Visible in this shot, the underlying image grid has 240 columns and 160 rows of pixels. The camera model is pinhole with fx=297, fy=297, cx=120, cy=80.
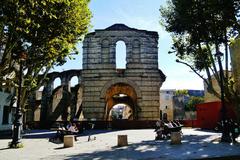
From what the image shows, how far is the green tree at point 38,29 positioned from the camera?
13125 mm

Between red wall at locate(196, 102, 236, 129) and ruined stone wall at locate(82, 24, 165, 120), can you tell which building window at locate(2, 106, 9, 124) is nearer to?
ruined stone wall at locate(82, 24, 165, 120)

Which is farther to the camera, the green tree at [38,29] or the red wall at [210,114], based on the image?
the red wall at [210,114]

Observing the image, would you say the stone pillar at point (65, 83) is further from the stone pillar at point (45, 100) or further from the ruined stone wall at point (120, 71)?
the ruined stone wall at point (120, 71)

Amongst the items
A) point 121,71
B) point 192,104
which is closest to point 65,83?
point 121,71

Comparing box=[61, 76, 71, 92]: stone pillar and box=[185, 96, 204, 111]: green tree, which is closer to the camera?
box=[61, 76, 71, 92]: stone pillar

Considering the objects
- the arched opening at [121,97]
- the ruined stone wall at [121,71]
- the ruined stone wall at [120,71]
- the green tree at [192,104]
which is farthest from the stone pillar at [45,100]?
the green tree at [192,104]

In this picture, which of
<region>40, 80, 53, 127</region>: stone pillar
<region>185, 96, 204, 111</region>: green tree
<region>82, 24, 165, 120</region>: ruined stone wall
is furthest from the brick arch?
<region>185, 96, 204, 111</region>: green tree

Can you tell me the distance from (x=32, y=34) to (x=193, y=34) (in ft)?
34.3

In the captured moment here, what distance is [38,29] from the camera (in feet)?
50.9

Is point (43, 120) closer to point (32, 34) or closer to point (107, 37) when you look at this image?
point (107, 37)

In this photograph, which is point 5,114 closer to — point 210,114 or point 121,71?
point 121,71

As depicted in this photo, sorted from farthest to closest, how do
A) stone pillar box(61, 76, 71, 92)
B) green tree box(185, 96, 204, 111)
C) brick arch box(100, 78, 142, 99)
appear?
green tree box(185, 96, 204, 111)
stone pillar box(61, 76, 71, 92)
brick arch box(100, 78, 142, 99)

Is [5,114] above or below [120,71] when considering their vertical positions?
below

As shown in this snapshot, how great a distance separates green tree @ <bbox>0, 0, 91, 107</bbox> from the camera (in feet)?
43.1
